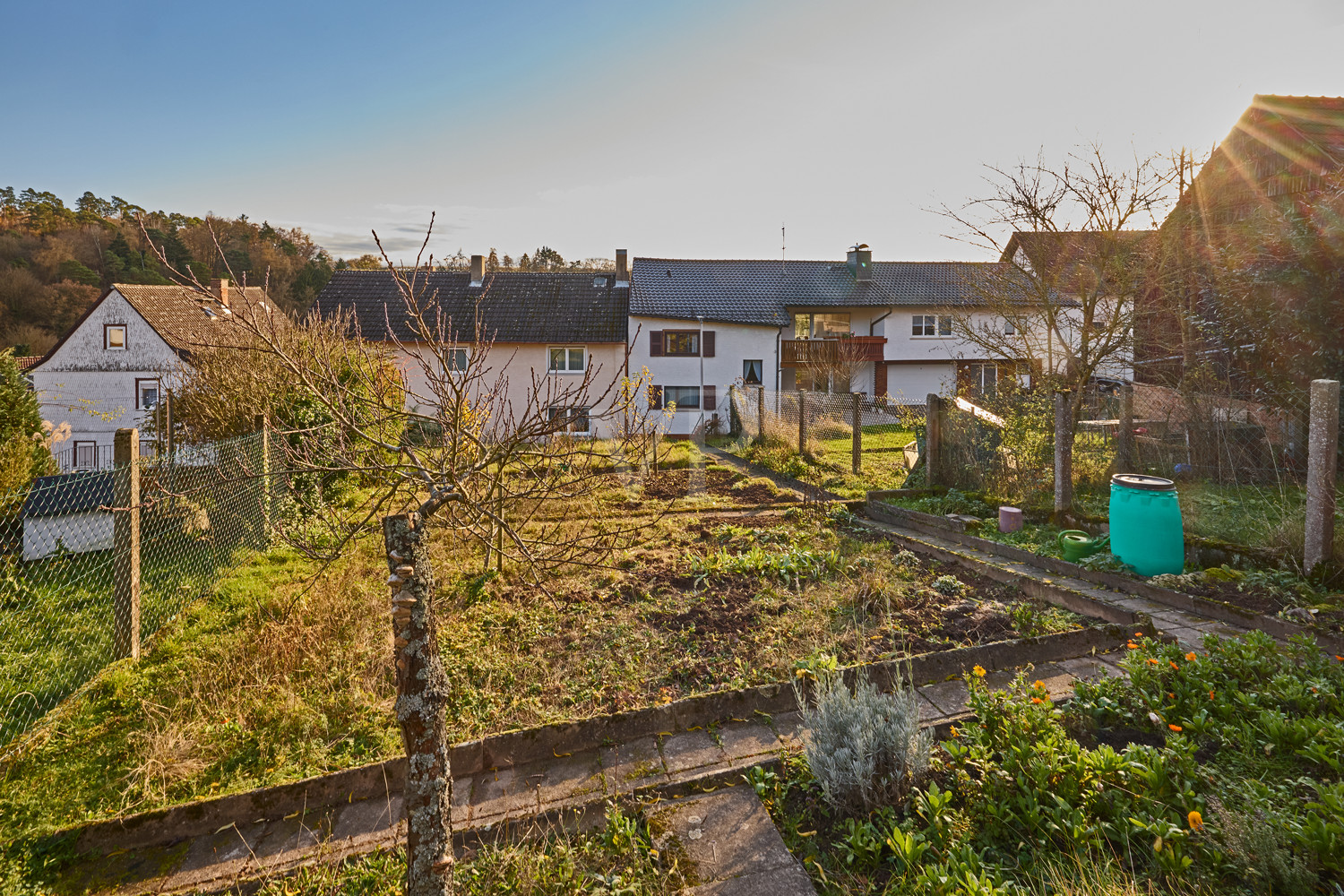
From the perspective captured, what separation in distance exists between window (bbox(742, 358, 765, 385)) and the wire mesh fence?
21301 millimetres

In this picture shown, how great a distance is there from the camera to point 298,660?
14.6ft

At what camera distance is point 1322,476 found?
512 centimetres

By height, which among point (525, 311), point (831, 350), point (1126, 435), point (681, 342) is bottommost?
point (1126, 435)

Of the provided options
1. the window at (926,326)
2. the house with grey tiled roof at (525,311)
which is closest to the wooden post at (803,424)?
the house with grey tiled roof at (525,311)

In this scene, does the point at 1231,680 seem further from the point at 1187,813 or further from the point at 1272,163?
the point at 1272,163

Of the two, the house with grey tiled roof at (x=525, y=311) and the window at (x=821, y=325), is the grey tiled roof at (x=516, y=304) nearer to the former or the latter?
the house with grey tiled roof at (x=525, y=311)

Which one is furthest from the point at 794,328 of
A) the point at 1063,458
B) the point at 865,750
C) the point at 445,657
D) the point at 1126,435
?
the point at 865,750

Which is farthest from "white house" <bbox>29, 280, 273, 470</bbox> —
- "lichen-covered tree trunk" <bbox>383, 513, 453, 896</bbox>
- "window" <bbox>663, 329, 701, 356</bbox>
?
"lichen-covered tree trunk" <bbox>383, 513, 453, 896</bbox>

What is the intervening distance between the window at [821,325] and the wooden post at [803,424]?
18242mm

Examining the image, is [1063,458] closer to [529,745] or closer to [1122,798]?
[1122,798]

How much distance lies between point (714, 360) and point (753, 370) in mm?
1787

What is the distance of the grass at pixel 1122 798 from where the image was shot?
2234 mm

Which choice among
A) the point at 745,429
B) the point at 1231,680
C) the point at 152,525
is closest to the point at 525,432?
the point at 1231,680

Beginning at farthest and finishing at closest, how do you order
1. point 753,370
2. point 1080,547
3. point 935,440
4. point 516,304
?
1. point 516,304
2. point 753,370
3. point 935,440
4. point 1080,547
